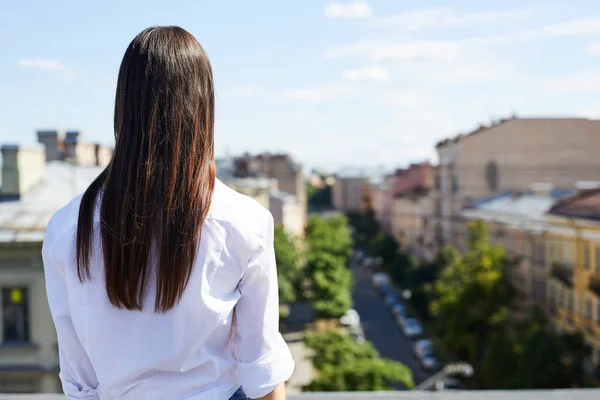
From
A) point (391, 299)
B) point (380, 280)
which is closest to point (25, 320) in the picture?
point (391, 299)

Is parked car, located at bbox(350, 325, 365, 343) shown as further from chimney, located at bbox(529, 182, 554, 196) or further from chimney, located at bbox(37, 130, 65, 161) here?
chimney, located at bbox(37, 130, 65, 161)

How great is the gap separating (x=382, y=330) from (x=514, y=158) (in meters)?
4.80

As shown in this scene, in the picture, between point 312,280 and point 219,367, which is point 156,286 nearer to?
point 219,367

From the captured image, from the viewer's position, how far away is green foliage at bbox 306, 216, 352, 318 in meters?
12.6

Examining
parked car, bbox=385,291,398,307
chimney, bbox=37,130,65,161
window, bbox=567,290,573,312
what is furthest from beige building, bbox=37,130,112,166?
parked car, bbox=385,291,398,307

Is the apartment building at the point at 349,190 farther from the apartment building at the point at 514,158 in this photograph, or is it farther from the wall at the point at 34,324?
the wall at the point at 34,324

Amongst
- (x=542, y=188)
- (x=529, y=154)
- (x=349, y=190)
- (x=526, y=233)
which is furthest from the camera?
(x=349, y=190)

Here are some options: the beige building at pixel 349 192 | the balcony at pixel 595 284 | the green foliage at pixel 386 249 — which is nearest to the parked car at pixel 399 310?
the green foliage at pixel 386 249

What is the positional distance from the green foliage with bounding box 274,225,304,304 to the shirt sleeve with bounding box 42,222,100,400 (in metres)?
11.3

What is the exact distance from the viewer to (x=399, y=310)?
14.3 meters

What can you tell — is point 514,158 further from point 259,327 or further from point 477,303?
point 259,327

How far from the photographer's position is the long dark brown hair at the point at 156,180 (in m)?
0.58

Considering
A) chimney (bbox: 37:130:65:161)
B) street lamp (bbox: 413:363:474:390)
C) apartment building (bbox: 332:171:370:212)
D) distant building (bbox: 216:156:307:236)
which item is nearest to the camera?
street lamp (bbox: 413:363:474:390)

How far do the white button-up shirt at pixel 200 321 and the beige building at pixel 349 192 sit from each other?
91.6ft
